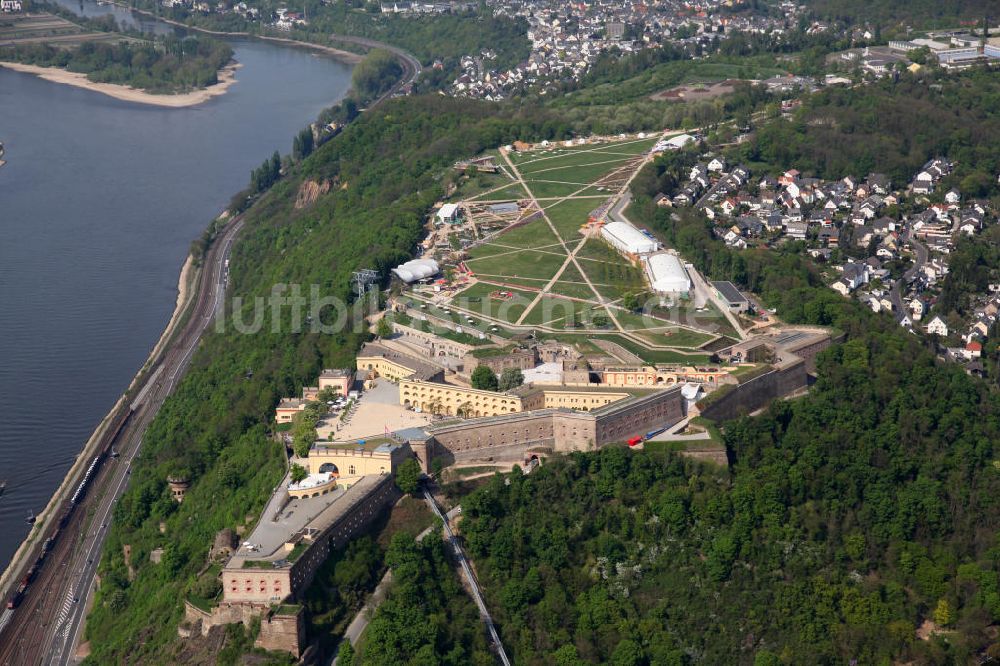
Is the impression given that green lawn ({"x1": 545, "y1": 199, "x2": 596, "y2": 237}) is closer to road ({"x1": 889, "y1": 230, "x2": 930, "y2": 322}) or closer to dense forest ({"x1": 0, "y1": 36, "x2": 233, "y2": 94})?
road ({"x1": 889, "y1": 230, "x2": 930, "y2": 322})

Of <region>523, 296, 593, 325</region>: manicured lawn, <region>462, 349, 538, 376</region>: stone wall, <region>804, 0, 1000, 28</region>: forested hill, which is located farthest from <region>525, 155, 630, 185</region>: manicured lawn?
<region>804, 0, 1000, 28</region>: forested hill

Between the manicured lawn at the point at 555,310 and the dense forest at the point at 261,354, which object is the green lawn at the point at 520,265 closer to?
the dense forest at the point at 261,354

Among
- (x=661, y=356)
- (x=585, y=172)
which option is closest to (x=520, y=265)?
(x=661, y=356)

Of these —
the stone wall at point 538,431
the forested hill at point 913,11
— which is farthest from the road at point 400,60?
the stone wall at point 538,431

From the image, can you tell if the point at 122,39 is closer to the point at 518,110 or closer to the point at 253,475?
the point at 518,110

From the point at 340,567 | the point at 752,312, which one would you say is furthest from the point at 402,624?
the point at 752,312

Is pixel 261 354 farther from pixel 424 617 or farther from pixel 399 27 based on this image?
pixel 399 27
